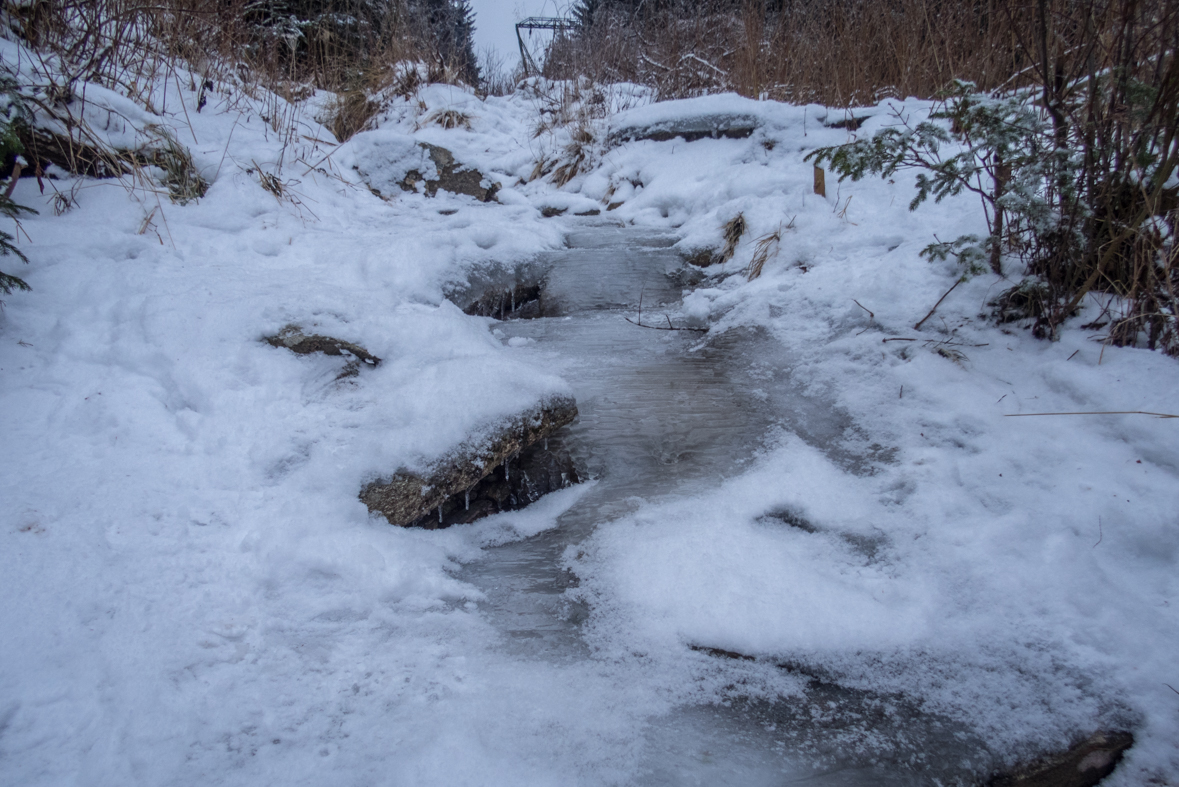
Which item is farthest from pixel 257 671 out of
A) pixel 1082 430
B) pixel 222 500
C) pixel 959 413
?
pixel 1082 430

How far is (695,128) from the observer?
458 centimetres

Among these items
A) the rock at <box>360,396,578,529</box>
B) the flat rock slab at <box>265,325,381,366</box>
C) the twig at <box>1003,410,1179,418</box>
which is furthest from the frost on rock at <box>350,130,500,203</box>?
the twig at <box>1003,410,1179,418</box>

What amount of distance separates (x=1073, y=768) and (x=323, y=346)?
200 centimetres

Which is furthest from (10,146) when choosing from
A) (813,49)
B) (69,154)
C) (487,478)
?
(813,49)

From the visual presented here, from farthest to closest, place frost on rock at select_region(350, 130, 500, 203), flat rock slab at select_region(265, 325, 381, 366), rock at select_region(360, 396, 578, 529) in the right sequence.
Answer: frost on rock at select_region(350, 130, 500, 203)
flat rock slab at select_region(265, 325, 381, 366)
rock at select_region(360, 396, 578, 529)

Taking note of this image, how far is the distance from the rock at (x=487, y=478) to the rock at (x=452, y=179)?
362 cm

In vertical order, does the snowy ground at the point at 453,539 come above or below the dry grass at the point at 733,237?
below

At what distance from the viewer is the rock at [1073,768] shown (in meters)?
0.85


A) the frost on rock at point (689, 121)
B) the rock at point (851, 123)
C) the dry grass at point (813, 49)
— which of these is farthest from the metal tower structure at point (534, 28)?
the rock at point (851, 123)

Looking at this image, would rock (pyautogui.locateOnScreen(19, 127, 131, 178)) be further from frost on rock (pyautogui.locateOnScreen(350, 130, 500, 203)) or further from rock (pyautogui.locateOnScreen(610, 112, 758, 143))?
rock (pyautogui.locateOnScreen(610, 112, 758, 143))

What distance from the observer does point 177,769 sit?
2.70ft

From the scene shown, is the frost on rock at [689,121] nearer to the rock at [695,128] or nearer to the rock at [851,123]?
the rock at [695,128]

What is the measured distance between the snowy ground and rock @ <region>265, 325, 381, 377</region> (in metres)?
0.04

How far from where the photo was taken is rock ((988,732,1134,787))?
2.81 ft
